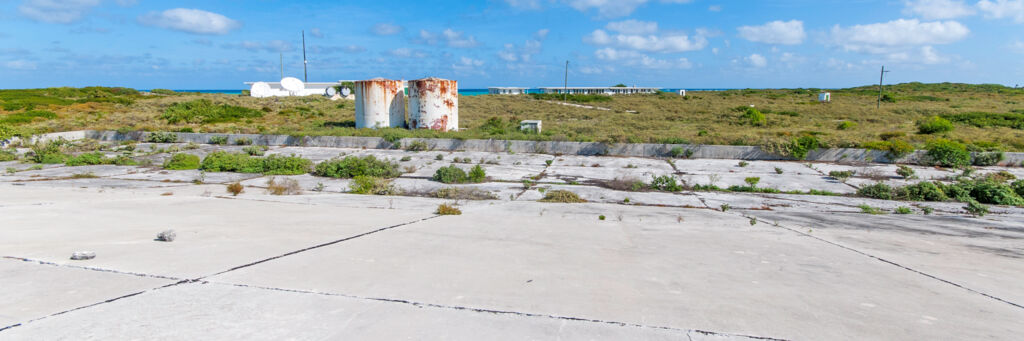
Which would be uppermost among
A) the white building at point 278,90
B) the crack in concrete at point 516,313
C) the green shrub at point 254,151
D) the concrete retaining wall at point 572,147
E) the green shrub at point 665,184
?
the white building at point 278,90

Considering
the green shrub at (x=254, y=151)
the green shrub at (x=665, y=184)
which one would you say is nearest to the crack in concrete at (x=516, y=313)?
the green shrub at (x=665, y=184)

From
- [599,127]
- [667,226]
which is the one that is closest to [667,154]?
[599,127]

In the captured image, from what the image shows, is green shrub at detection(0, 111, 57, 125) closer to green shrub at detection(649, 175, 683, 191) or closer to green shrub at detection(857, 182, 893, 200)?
Result: green shrub at detection(649, 175, 683, 191)

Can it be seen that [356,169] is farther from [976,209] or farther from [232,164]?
[976,209]

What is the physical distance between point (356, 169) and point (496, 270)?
771 cm

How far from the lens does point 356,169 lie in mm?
11664

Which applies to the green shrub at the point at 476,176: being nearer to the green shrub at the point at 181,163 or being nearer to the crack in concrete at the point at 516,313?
the green shrub at the point at 181,163

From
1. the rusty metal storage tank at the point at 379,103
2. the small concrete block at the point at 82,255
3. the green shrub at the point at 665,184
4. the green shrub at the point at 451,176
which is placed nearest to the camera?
the small concrete block at the point at 82,255

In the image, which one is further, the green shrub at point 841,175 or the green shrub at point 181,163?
the green shrub at point 181,163

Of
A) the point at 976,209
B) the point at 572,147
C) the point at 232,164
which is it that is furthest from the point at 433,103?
the point at 976,209

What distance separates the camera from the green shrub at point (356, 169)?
11.6 metres

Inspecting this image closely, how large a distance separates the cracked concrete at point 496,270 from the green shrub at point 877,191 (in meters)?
0.81

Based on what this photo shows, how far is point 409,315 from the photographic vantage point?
141 inches

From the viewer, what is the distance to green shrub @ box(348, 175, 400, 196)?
32.2 ft
